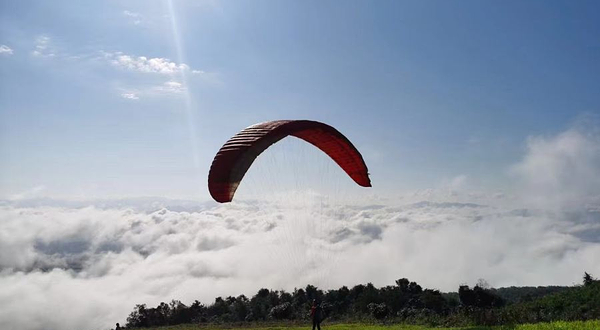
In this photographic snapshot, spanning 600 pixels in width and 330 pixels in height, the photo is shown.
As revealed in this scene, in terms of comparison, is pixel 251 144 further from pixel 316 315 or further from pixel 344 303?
pixel 344 303

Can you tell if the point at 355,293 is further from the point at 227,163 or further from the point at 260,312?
the point at 227,163

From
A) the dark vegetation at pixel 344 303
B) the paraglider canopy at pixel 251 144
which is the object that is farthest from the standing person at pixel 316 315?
the dark vegetation at pixel 344 303

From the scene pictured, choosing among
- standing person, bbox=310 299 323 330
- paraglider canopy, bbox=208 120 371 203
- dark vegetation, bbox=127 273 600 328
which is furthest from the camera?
dark vegetation, bbox=127 273 600 328

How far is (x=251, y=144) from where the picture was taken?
619 inches

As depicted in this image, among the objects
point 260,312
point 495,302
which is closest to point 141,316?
point 260,312

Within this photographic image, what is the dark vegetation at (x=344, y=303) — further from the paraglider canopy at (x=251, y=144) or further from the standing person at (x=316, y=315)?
the paraglider canopy at (x=251, y=144)

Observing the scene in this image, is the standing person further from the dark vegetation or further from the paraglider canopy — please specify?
the dark vegetation

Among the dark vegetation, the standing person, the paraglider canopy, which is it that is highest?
the paraglider canopy

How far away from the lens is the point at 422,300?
56.9 m

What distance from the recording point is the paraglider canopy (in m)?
15.6

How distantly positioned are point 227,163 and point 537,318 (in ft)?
65.4

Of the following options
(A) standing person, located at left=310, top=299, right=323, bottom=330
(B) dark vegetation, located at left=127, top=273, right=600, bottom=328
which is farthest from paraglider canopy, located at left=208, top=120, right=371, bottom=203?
(B) dark vegetation, located at left=127, top=273, right=600, bottom=328

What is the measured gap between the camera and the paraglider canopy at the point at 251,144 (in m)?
15.6

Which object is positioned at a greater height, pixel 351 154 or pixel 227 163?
pixel 351 154
